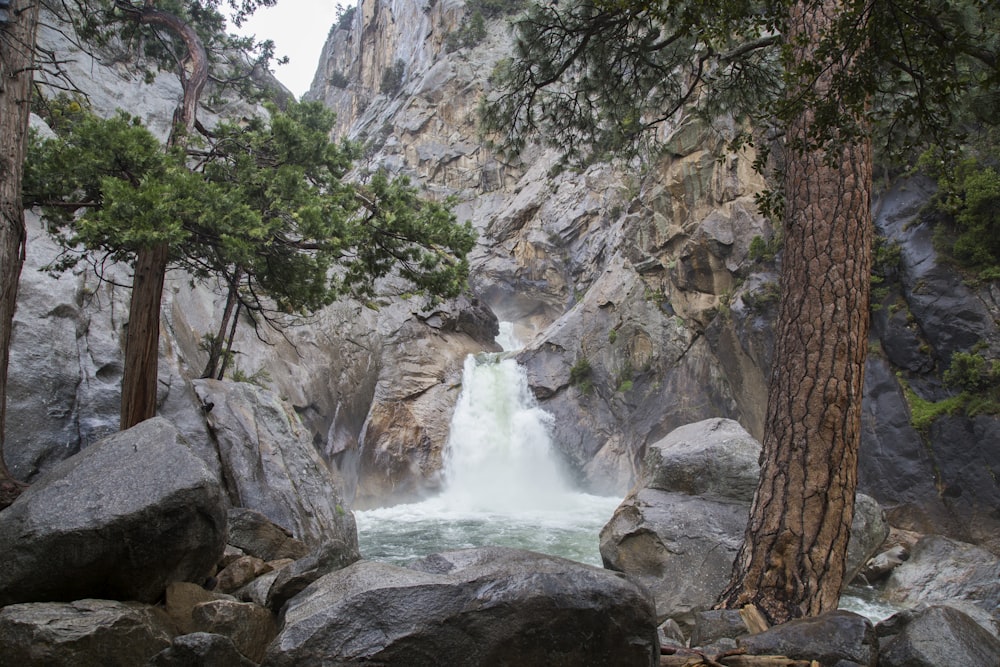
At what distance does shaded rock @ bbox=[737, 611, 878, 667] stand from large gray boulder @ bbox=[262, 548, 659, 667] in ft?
2.79

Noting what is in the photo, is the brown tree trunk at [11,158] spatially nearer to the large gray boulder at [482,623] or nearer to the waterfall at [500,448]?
the large gray boulder at [482,623]

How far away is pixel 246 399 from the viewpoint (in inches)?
425

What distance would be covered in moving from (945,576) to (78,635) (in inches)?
499

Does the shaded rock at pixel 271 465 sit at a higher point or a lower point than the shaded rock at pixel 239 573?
higher

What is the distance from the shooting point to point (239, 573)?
16.9ft

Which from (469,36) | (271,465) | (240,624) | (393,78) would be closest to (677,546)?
(271,465)

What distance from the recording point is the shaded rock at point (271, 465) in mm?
9141

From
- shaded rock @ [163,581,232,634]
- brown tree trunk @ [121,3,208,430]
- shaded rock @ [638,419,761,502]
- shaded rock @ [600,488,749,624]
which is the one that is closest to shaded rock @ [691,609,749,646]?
shaded rock @ [163,581,232,634]

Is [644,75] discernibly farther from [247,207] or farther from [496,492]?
[496,492]

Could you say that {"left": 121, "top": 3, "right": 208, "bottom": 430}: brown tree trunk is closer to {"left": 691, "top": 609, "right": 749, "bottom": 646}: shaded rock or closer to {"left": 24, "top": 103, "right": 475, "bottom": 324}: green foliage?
{"left": 24, "top": 103, "right": 475, "bottom": 324}: green foliage

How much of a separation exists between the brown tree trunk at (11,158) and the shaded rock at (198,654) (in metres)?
3.87

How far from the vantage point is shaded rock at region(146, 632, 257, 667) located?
9.58 ft

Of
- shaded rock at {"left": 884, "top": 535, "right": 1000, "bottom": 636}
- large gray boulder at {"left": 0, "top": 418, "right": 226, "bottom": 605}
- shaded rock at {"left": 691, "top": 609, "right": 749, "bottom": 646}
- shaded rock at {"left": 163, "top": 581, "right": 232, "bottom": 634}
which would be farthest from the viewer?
shaded rock at {"left": 884, "top": 535, "right": 1000, "bottom": 636}

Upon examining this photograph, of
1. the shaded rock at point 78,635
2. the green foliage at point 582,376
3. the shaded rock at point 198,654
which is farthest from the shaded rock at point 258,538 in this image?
the green foliage at point 582,376
